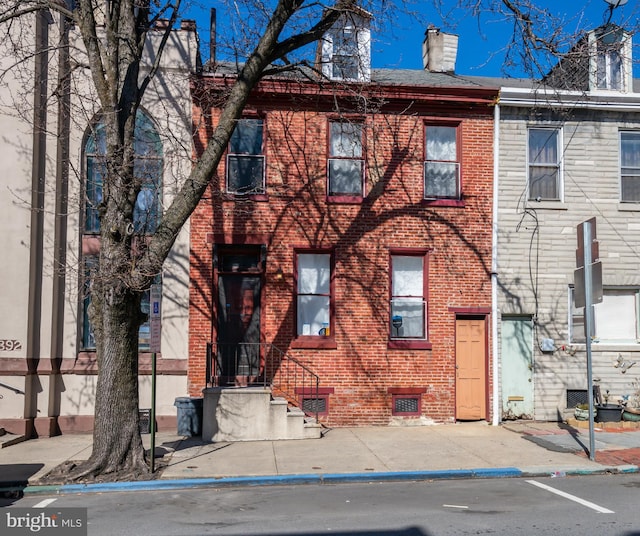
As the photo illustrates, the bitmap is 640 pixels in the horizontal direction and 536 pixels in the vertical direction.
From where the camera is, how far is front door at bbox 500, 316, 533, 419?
46.9 feet

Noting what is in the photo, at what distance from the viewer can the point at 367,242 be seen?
14273 mm

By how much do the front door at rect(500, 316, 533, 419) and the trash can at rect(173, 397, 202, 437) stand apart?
6.44 metres

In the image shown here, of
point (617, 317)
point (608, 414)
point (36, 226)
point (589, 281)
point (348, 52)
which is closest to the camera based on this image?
point (589, 281)

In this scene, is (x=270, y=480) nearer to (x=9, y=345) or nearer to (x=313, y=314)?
(x=313, y=314)

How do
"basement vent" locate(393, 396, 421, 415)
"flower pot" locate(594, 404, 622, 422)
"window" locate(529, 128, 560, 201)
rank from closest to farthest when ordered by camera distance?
"flower pot" locate(594, 404, 622, 422), "basement vent" locate(393, 396, 421, 415), "window" locate(529, 128, 560, 201)

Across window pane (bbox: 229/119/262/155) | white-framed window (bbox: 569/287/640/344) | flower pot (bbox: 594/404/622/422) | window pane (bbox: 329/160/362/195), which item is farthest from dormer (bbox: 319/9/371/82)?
flower pot (bbox: 594/404/622/422)

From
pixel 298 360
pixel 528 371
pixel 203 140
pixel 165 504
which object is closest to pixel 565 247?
pixel 528 371

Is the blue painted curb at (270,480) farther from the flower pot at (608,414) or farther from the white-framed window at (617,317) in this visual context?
the white-framed window at (617,317)

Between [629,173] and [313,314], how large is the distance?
7.79 m

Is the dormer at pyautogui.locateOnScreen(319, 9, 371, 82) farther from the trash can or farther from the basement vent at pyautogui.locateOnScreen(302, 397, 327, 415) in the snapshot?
the trash can

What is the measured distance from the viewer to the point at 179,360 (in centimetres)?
1366

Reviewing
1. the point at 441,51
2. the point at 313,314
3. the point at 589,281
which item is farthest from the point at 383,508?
the point at 441,51

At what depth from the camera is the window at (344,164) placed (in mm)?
14438

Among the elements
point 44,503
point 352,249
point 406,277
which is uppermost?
point 352,249
